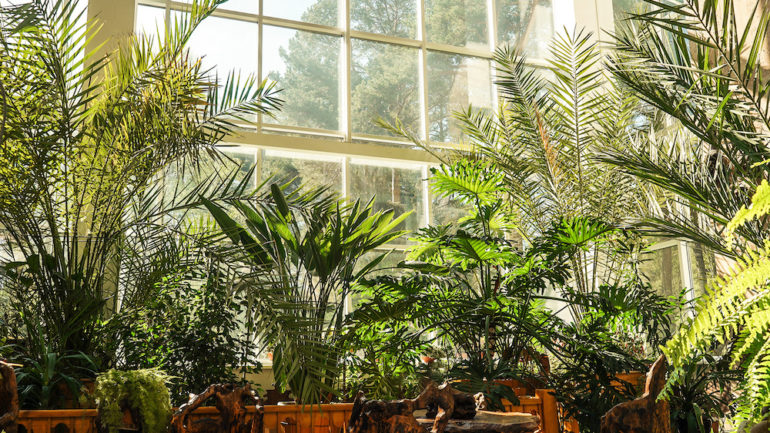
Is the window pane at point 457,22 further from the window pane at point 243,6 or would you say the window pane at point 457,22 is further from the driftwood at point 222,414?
the driftwood at point 222,414

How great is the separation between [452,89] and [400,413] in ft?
17.2

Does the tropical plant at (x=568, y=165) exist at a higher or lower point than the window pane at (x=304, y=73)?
lower

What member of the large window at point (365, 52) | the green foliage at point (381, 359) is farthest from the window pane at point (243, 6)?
the green foliage at point (381, 359)

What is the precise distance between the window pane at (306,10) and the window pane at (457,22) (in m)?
1.03

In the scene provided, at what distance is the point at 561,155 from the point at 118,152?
309cm

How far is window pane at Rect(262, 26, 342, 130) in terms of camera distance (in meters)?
6.02

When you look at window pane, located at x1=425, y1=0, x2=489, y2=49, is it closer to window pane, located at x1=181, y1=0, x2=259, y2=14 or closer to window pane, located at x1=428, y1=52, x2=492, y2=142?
window pane, located at x1=428, y1=52, x2=492, y2=142

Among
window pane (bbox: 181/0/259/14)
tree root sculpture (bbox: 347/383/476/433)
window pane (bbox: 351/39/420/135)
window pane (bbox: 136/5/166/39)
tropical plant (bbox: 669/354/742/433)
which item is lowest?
tropical plant (bbox: 669/354/742/433)

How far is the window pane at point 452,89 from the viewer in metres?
6.57

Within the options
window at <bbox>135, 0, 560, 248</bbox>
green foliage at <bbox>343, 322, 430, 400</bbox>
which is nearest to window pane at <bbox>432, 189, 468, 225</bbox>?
window at <bbox>135, 0, 560, 248</bbox>

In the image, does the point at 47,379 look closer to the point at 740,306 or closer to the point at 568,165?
the point at 740,306

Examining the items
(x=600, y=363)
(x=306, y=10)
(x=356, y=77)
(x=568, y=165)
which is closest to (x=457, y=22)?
(x=356, y=77)

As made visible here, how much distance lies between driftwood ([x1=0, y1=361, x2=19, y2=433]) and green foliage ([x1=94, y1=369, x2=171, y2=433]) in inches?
14.1

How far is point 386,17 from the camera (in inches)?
259
